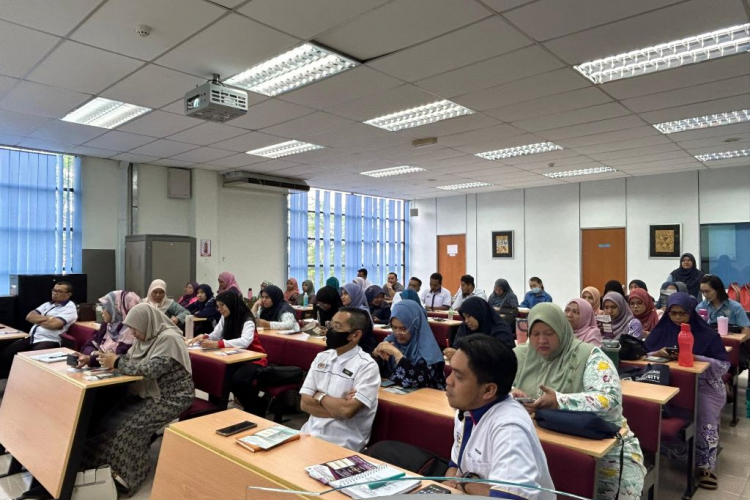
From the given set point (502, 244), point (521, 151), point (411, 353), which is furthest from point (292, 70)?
point (502, 244)

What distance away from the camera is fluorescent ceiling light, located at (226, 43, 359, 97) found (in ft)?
11.7

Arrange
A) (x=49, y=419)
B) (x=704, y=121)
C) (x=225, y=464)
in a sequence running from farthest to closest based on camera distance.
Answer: (x=704, y=121), (x=49, y=419), (x=225, y=464)

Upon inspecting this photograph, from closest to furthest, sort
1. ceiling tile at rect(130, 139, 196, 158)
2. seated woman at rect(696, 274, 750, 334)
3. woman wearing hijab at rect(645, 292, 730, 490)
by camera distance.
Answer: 1. woman wearing hijab at rect(645, 292, 730, 490)
2. seated woman at rect(696, 274, 750, 334)
3. ceiling tile at rect(130, 139, 196, 158)

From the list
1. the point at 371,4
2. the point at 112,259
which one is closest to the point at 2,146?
the point at 112,259

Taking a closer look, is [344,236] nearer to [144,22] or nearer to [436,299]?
[436,299]

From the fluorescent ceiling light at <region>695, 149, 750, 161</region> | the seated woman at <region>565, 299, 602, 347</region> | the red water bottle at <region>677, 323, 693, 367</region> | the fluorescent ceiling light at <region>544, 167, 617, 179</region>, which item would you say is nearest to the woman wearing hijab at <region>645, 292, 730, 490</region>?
the red water bottle at <region>677, 323, 693, 367</region>

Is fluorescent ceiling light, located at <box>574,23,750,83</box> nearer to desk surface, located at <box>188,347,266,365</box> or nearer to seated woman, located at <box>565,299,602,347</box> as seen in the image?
seated woman, located at <box>565,299,602,347</box>

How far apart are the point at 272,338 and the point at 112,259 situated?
170 inches

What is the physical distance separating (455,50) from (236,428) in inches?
114

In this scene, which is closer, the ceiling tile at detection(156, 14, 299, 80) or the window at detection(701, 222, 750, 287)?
the ceiling tile at detection(156, 14, 299, 80)

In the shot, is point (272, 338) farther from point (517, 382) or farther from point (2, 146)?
point (2, 146)

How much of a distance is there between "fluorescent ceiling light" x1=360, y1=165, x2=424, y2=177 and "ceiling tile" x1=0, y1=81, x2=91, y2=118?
4783 mm

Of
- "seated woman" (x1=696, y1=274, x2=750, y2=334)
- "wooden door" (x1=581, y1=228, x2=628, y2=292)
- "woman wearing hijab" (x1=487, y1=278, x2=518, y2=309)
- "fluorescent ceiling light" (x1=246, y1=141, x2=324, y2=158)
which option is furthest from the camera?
"wooden door" (x1=581, y1=228, x2=628, y2=292)

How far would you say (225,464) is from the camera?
1777mm
